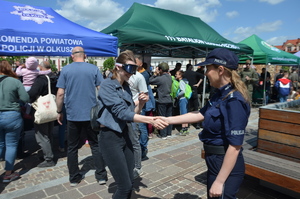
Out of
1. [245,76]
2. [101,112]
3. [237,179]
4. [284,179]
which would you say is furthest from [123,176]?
[245,76]

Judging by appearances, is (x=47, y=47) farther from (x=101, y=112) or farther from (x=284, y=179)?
(x=284, y=179)

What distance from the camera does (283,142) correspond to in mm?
3238

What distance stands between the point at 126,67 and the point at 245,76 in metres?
9.16

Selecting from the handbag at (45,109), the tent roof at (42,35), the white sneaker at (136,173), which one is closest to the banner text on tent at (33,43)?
the tent roof at (42,35)

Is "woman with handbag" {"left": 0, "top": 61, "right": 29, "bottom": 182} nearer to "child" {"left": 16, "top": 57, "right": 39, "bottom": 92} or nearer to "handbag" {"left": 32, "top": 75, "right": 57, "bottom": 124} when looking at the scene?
"handbag" {"left": 32, "top": 75, "right": 57, "bottom": 124}

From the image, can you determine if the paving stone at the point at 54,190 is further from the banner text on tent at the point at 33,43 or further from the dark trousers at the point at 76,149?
the banner text on tent at the point at 33,43

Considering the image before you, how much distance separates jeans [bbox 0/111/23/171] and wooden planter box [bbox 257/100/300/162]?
3772 mm

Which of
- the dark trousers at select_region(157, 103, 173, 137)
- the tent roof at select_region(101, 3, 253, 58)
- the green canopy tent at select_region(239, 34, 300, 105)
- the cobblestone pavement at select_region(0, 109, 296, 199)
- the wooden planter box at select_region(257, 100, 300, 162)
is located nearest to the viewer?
the wooden planter box at select_region(257, 100, 300, 162)

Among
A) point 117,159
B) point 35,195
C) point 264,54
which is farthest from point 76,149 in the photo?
point 264,54

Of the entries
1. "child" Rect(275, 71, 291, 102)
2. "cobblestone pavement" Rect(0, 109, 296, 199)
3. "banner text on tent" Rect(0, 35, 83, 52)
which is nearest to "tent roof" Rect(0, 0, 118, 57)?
"banner text on tent" Rect(0, 35, 83, 52)

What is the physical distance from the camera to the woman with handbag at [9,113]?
3.48m

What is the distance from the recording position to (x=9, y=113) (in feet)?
11.5

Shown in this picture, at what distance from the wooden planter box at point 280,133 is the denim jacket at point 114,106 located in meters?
2.18

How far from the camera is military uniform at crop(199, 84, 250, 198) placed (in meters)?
1.60
